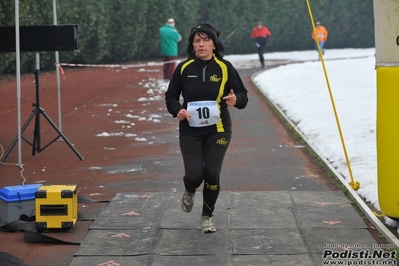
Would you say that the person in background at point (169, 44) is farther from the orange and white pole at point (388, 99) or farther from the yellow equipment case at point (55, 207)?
the orange and white pole at point (388, 99)

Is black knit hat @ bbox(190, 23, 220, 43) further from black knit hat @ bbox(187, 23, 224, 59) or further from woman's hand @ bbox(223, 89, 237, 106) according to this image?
woman's hand @ bbox(223, 89, 237, 106)

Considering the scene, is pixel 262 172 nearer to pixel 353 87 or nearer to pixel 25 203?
pixel 25 203

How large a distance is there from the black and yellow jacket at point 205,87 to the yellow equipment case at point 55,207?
1.18 m

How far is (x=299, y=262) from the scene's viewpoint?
6.41 metres

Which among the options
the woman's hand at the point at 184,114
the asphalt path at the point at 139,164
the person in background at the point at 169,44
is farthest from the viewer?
the person in background at the point at 169,44

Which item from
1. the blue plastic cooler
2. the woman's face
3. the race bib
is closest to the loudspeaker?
the blue plastic cooler

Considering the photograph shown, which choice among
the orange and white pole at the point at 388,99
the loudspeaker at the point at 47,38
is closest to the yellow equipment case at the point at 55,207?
the orange and white pole at the point at 388,99

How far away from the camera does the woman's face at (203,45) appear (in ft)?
23.7

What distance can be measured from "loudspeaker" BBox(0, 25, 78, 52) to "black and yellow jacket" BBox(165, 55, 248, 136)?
3.87 m

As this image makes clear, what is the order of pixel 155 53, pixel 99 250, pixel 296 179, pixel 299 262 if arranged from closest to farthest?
pixel 299 262
pixel 99 250
pixel 296 179
pixel 155 53

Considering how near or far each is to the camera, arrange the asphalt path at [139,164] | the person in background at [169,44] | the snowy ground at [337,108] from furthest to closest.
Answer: the person in background at [169,44]
the snowy ground at [337,108]
the asphalt path at [139,164]

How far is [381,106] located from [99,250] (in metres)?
2.63

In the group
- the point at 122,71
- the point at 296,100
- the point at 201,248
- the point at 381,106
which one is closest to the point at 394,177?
the point at 381,106

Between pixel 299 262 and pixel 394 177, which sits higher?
pixel 394 177
